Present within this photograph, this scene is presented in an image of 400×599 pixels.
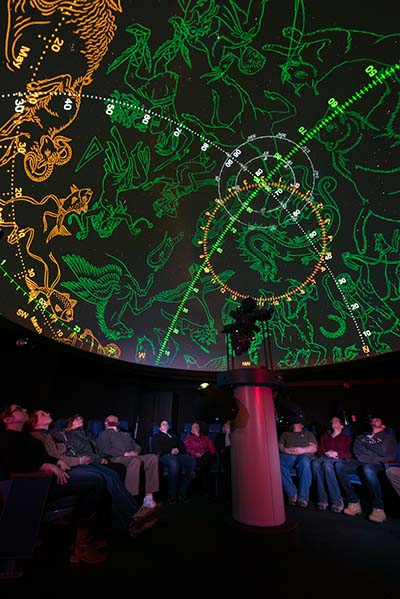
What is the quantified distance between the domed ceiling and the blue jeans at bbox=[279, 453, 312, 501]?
6.05 feet

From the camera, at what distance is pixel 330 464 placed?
424cm

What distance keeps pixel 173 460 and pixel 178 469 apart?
0.15 metres

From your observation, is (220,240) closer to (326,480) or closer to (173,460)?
(173,460)

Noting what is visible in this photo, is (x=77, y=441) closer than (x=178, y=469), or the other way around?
(x=77, y=441)

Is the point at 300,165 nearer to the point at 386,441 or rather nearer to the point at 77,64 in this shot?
the point at 77,64

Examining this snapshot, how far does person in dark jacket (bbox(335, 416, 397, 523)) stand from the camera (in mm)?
3752

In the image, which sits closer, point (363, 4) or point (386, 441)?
point (363, 4)

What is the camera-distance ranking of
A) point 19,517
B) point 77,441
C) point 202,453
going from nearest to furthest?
1. point 19,517
2. point 77,441
3. point 202,453

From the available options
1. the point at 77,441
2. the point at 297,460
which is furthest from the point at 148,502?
the point at 297,460

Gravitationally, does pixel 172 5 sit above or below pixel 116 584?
above

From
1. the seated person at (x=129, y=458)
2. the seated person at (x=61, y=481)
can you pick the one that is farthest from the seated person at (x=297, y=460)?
the seated person at (x=61, y=481)

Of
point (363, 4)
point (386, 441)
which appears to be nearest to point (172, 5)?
point (363, 4)

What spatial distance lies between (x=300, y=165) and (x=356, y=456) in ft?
14.4

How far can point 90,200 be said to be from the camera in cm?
452
